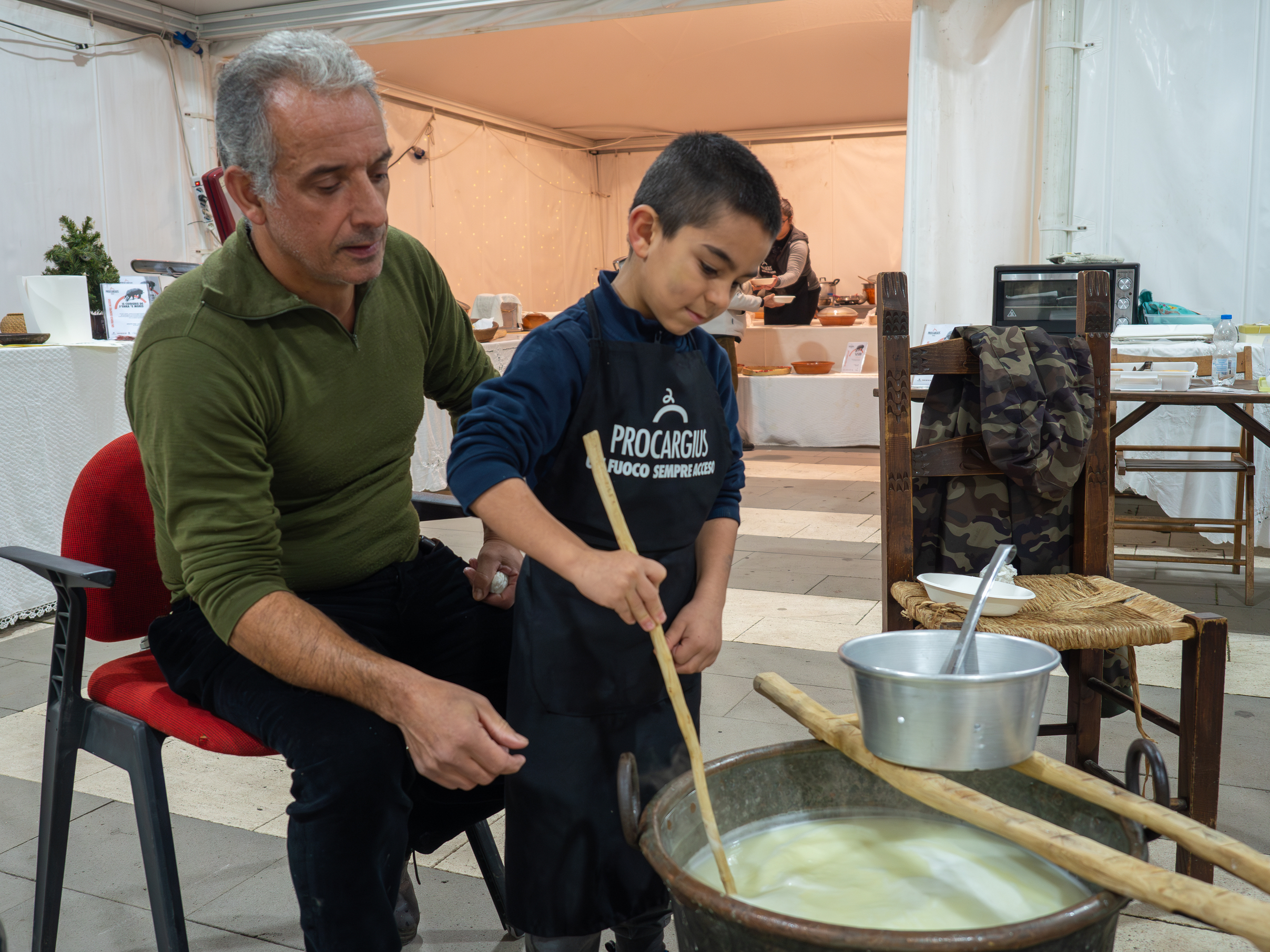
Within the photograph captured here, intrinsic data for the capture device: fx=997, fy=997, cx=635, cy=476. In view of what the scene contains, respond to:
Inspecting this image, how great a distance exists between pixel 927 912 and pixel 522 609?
64cm

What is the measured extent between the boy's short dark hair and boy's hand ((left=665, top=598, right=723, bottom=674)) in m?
0.48

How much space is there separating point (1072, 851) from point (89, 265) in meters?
3.97

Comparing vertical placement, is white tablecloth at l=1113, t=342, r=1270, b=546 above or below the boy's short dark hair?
below

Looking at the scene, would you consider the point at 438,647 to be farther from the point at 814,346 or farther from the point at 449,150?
the point at 449,150

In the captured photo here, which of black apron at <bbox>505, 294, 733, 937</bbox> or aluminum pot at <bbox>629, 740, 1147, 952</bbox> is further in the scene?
black apron at <bbox>505, 294, 733, 937</bbox>

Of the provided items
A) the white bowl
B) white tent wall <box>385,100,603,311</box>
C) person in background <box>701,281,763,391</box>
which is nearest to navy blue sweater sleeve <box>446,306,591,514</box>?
the white bowl

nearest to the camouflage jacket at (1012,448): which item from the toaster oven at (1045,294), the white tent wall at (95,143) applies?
the toaster oven at (1045,294)

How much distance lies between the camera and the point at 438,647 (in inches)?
59.7

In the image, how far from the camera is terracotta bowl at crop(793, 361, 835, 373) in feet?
22.5

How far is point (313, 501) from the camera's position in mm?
A: 1391

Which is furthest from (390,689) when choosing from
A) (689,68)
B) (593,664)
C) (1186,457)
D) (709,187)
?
(689,68)

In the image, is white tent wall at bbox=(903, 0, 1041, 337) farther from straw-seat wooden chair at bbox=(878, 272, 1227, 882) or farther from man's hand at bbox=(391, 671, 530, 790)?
man's hand at bbox=(391, 671, 530, 790)

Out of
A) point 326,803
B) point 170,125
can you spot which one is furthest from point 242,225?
point 170,125

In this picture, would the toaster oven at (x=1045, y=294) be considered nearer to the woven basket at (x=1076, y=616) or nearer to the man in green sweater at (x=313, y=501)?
the woven basket at (x=1076, y=616)
